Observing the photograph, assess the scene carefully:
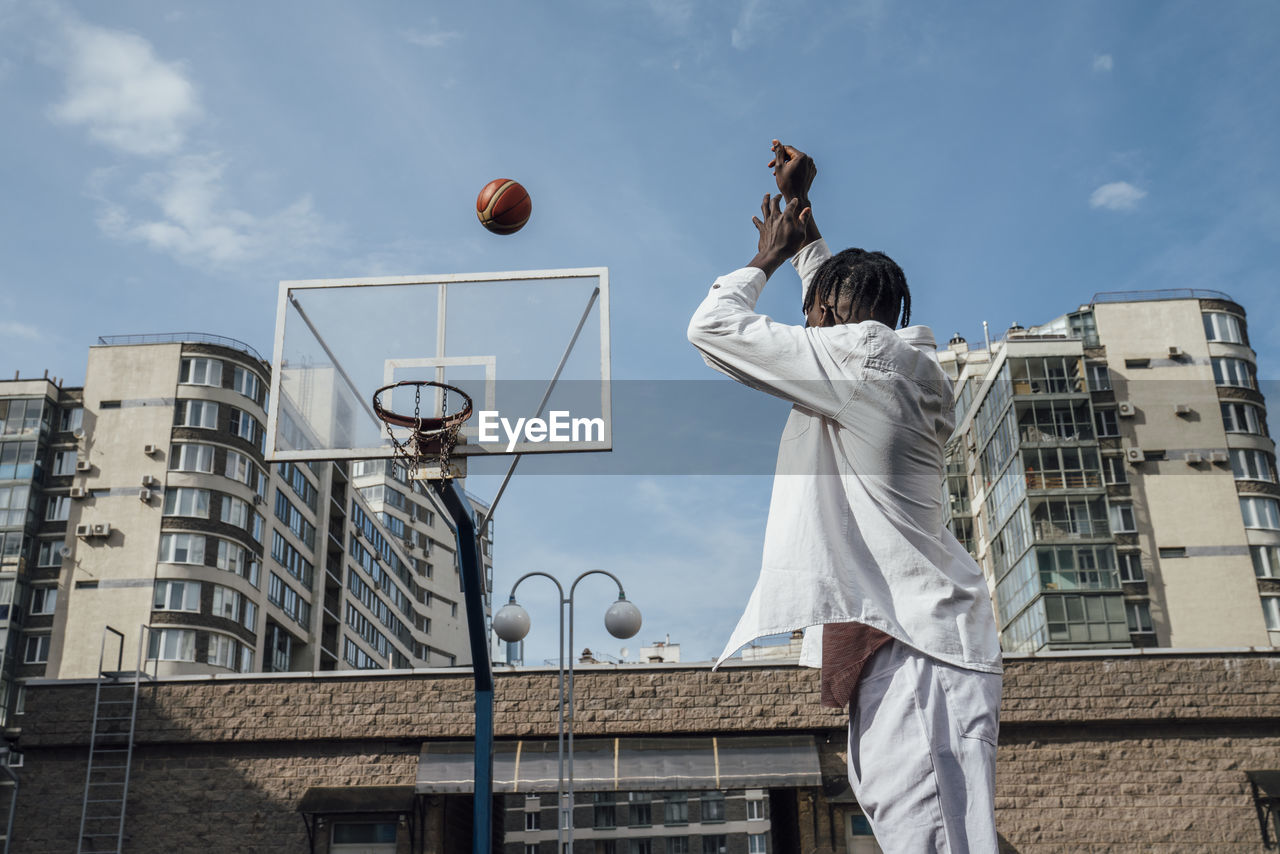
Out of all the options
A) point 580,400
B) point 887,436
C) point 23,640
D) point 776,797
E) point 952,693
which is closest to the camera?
point 952,693

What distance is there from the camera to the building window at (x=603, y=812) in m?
74.2

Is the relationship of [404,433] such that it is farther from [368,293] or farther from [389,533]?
[389,533]

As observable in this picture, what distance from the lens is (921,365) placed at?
8.59 ft

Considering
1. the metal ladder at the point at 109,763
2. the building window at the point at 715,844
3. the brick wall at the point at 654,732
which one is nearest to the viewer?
the brick wall at the point at 654,732

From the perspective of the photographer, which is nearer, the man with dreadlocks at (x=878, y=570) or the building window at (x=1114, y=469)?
the man with dreadlocks at (x=878, y=570)

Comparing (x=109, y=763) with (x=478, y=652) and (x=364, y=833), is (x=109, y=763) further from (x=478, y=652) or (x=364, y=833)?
(x=478, y=652)

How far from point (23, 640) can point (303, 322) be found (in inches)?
1762

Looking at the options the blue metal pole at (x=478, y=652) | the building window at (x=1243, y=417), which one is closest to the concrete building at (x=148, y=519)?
the blue metal pole at (x=478, y=652)

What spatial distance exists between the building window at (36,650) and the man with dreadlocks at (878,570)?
52534 mm

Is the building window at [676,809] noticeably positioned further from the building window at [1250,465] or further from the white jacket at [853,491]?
the white jacket at [853,491]

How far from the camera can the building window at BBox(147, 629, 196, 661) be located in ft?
A: 149

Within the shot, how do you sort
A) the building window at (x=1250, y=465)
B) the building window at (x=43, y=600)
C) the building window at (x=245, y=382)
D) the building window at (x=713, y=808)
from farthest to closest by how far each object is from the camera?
the building window at (x=713, y=808), the building window at (x=245, y=382), the building window at (x=43, y=600), the building window at (x=1250, y=465)

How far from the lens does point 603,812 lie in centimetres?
7475

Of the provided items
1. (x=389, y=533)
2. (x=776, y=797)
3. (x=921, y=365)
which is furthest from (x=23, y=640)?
(x=921, y=365)
